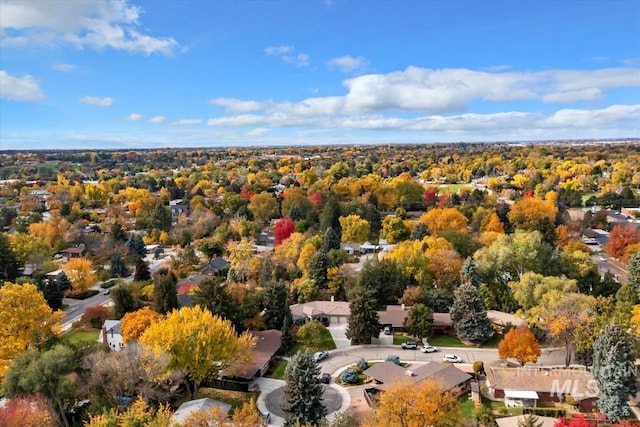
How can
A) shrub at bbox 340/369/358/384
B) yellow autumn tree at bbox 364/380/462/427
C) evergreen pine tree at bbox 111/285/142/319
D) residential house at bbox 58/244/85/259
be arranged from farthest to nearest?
residential house at bbox 58/244/85/259
evergreen pine tree at bbox 111/285/142/319
shrub at bbox 340/369/358/384
yellow autumn tree at bbox 364/380/462/427

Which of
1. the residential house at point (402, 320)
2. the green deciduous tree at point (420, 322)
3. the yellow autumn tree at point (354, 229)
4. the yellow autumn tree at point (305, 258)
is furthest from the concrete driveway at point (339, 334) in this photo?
the yellow autumn tree at point (354, 229)

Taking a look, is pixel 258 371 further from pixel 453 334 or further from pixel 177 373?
pixel 453 334

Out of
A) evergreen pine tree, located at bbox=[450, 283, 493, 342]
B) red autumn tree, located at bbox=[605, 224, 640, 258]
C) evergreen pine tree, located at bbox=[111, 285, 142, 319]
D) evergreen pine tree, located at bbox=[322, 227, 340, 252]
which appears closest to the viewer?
evergreen pine tree, located at bbox=[450, 283, 493, 342]

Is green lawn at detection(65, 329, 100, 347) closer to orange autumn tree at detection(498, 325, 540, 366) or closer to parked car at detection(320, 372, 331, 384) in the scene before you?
parked car at detection(320, 372, 331, 384)

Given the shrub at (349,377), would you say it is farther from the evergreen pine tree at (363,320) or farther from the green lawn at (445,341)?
the green lawn at (445,341)

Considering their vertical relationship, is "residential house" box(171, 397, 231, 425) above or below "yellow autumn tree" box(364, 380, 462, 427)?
below

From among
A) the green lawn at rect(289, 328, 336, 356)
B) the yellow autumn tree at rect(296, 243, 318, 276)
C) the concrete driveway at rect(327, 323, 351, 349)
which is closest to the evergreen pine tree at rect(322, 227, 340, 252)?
the yellow autumn tree at rect(296, 243, 318, 276)
